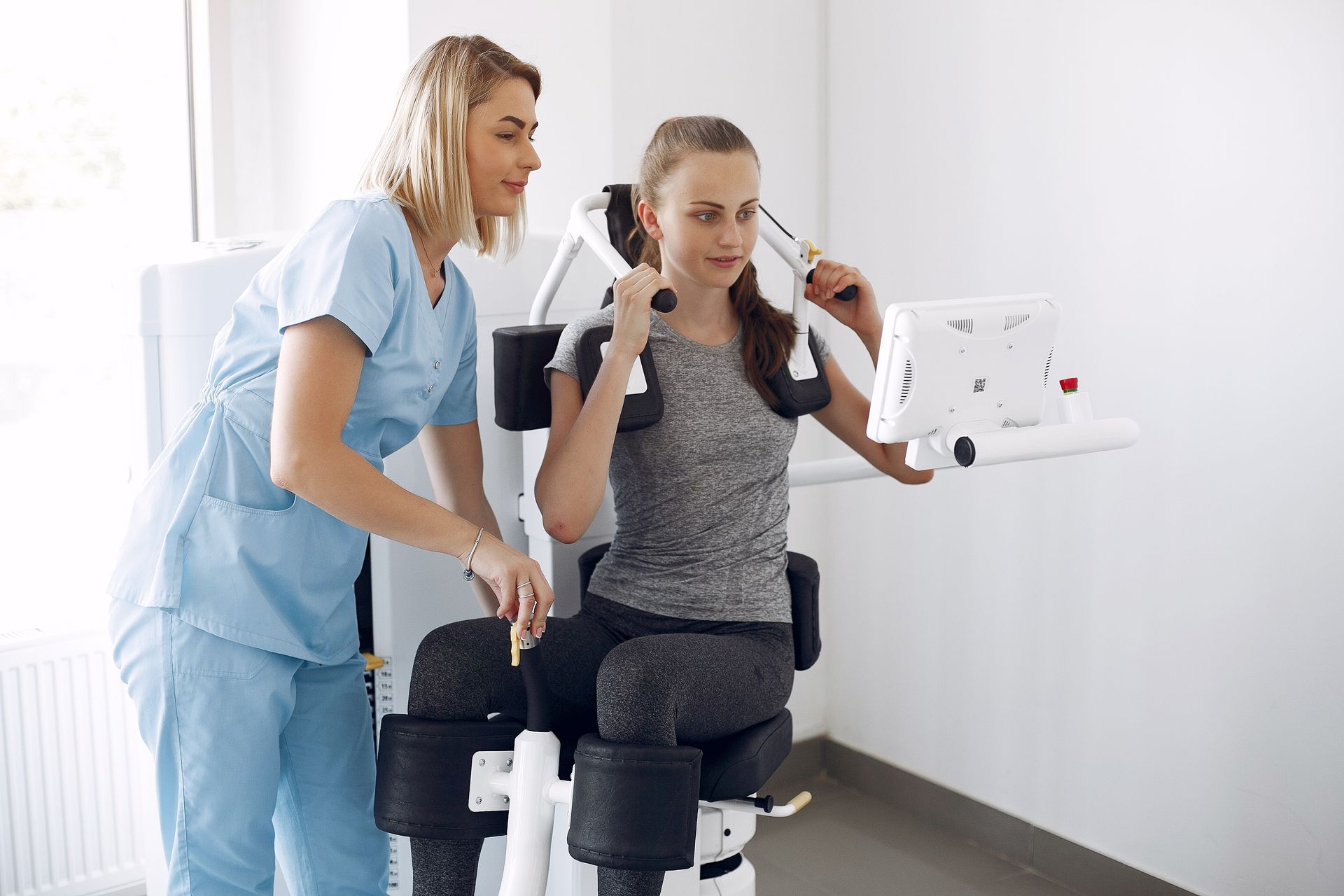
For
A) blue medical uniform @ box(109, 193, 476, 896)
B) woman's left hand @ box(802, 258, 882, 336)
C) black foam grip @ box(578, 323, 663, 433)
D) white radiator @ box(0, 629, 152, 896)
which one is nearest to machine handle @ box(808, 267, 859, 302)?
woman's left hand @ box(802, 258, 882, 336)

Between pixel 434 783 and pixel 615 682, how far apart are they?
25 cm

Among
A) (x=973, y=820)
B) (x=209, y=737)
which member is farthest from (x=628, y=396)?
(x=973, y=820)

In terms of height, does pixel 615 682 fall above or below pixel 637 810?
above

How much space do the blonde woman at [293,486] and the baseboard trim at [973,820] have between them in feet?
4.77

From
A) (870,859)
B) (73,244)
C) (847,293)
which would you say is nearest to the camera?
(847,293)

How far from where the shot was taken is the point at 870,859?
2.43 metres

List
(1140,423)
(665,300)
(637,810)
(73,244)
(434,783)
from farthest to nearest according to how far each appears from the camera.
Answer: (73,244) < (1140,423) < (665,300) < (434,783) < (637,810)

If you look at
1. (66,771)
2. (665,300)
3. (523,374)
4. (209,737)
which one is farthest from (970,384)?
(66,771)

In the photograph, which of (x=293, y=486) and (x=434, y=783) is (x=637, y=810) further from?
(x=293, y=486)

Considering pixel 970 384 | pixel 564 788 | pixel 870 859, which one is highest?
pixel 970 384

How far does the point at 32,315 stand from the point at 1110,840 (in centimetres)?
226

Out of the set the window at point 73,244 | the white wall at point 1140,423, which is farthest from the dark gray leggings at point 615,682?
the window at point 73,244

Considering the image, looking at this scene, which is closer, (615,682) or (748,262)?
(615,682)

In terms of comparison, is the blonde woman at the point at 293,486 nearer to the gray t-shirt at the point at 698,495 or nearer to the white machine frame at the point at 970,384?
the gray t-shirt at the point at 698,495
